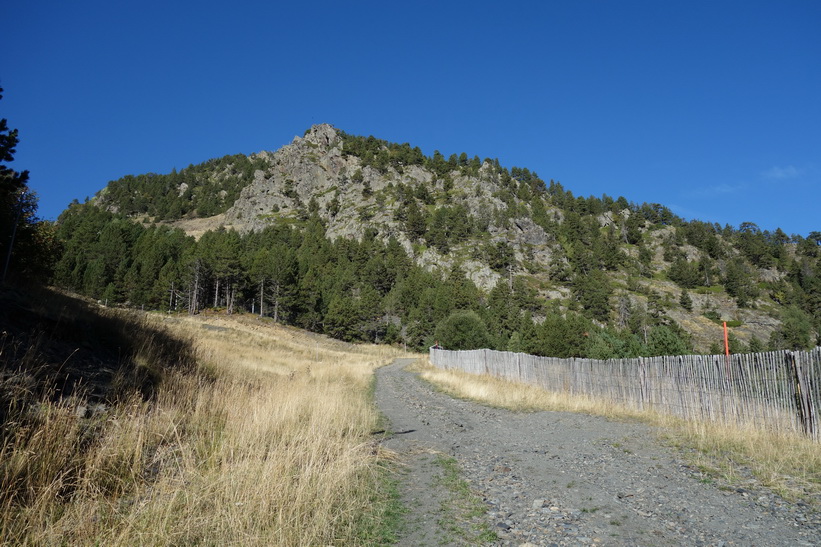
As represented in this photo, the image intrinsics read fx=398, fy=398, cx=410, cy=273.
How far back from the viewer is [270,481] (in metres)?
3.91

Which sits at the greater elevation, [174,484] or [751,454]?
[174,484]

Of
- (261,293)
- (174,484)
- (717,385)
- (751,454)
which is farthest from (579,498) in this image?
Answer: (261,293)

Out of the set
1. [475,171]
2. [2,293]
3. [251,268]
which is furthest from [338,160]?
[2,293]

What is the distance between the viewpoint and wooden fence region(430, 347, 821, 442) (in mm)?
8203

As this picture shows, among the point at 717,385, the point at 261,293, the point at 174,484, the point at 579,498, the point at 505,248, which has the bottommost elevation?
the point at 579,498

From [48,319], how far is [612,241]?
168 metres

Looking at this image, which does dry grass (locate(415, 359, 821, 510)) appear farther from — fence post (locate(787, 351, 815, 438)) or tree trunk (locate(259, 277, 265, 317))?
tree trunk (locate(259, 277, 265, 317))

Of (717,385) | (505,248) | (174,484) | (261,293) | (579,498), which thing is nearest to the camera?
(174,484)

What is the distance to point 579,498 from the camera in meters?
4.75

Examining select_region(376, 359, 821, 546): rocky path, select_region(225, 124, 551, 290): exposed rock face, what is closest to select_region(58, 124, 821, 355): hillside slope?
select_region(225, 124, 551, 290): exposed rock face

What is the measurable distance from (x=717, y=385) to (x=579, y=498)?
8285mm

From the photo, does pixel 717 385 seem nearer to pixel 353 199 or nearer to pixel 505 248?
pixel 505 248

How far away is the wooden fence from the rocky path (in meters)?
2.88

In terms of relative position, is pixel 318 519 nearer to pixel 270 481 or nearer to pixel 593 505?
pixel 270 481
